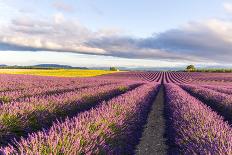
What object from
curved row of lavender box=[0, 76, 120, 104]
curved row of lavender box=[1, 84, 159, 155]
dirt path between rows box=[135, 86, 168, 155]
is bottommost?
dirt path between rows box=[135, 86, 168, 155]

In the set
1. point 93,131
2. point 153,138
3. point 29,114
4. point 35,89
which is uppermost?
point 93,131

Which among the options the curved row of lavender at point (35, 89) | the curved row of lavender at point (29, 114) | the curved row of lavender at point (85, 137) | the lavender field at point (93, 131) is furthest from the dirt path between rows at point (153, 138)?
the curved row of lavender at point (35, 89)

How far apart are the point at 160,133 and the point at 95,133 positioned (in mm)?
4617

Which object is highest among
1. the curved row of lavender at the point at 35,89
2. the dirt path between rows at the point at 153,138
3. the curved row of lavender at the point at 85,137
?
the curved row of lavender at the point at 85,137

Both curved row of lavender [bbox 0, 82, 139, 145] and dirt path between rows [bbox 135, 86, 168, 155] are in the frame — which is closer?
curved row of lavender [bbox 0, 82, 139, 145]

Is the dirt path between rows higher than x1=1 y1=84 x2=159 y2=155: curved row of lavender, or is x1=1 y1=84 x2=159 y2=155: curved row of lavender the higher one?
x1=1 y1=84 x2=159 y2=155: curved row of lavender

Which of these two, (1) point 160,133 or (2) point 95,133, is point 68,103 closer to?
(1) point 160,133

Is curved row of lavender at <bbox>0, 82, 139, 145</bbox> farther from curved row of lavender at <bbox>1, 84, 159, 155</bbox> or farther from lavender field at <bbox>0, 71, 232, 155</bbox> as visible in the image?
curved row of lavender at <bbox>1, 84, 159, 155</bbox>

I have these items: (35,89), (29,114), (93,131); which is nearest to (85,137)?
(93,131)

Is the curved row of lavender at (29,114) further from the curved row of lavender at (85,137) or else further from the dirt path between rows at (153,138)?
the dirt path between rows at (153,138)

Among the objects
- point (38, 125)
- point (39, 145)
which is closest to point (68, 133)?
point (39, 145)

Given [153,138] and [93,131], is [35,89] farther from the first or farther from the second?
[93,131]

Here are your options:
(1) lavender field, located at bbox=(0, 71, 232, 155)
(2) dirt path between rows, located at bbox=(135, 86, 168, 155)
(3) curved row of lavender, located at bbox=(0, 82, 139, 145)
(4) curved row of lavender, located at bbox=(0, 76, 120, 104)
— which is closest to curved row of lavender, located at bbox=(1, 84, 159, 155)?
(1) lavender field, located at bbox=(0, 71, 232, 155)

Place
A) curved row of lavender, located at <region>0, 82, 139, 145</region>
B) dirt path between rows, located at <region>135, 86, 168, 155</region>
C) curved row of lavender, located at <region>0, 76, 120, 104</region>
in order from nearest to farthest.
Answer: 1. curved row of lavender, located at <region>0, 82, 139, 145</region>
2. dirt path between rows, located at <region>135, 86, 168, 155</region>
3. curved row of lavender, located at <region>0, 76, 120, 104</region>
